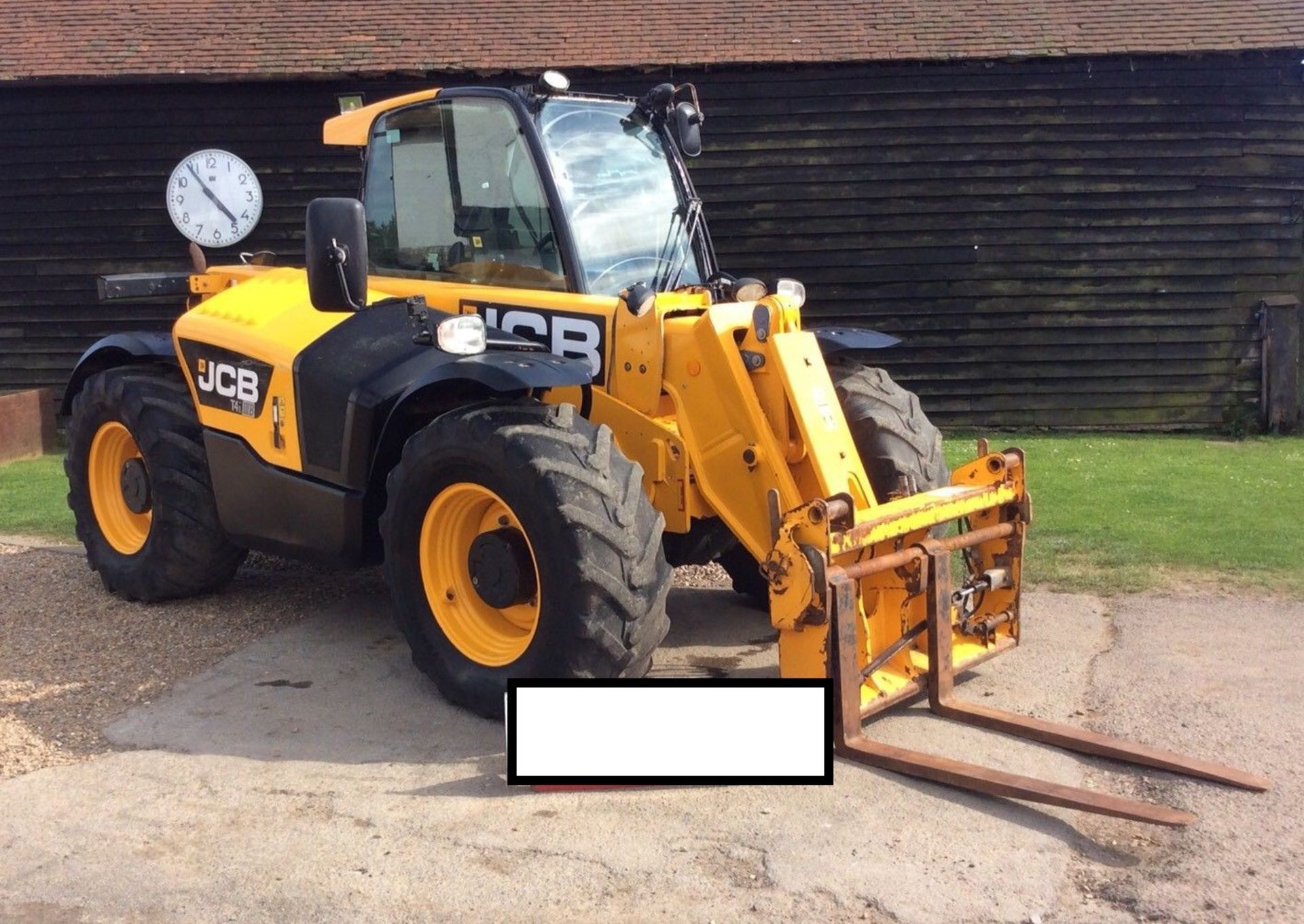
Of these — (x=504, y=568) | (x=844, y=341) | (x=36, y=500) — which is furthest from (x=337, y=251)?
(x=36, y=500)

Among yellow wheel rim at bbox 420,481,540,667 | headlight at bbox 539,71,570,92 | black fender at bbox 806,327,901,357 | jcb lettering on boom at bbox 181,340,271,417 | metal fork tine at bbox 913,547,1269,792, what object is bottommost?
metal fork tine at bbox 913,547,1269,792

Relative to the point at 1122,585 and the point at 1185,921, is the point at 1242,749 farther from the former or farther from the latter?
the point at 1122,585

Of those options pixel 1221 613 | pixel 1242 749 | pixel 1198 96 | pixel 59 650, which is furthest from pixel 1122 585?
pixel 1198 96

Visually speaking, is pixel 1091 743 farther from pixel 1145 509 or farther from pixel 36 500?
pixel 36 500

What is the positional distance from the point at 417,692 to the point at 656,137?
2802 millimetres

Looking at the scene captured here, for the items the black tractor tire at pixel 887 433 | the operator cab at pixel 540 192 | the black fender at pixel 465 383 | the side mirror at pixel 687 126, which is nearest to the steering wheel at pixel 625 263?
the operator cab at pixel 540 192

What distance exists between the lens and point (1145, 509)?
9562 mm

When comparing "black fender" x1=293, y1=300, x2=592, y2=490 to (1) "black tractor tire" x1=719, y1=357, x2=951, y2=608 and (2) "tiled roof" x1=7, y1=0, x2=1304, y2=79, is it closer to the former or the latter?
(1) "black tractor tire" x1=719, y1=357, x2=951, y2=608

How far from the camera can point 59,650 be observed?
6.41 meters

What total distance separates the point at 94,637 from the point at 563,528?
3165 millimetres

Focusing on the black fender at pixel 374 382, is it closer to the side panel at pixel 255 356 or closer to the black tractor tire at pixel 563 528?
the side panel at pixel 255 356

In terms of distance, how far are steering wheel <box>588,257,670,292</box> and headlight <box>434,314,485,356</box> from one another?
586mm

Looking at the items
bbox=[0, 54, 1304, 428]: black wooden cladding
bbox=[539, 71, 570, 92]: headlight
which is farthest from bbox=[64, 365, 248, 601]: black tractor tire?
bbox=[0, 54, 1304, 428]: black wooden cladding

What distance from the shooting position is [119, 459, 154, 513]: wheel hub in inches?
279
